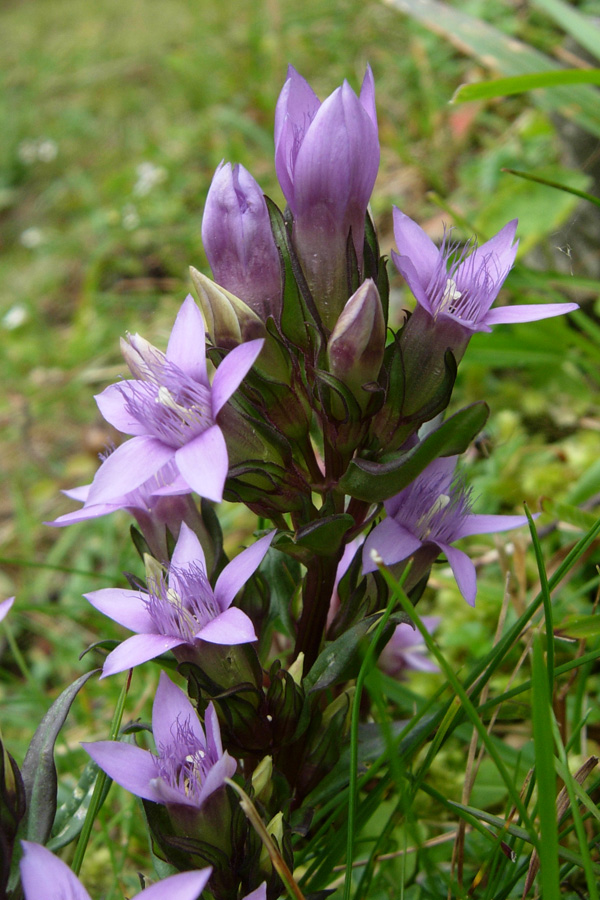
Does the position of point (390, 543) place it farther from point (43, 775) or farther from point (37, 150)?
point (37, 150)

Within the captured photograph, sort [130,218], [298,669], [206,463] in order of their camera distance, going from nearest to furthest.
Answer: [206,463]
[298,669]
[130,218]

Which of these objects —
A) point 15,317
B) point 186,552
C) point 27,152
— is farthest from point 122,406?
point 27,152

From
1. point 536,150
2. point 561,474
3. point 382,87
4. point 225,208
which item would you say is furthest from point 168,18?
point 225,208

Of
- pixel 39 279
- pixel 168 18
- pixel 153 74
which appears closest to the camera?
pixel 39 279

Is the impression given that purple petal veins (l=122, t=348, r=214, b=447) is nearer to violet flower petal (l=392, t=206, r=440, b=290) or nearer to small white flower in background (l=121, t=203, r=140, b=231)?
violet flower petal (l=392, t=206, r=440, b=290)

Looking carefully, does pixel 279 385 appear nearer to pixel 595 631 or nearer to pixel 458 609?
pixel 595 631

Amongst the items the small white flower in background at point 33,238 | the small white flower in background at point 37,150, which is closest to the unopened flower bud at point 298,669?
the small white flower in background at point 33,238

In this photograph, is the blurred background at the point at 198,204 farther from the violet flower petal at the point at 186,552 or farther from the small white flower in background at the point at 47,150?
the violet flower petal at the point at 186,552
